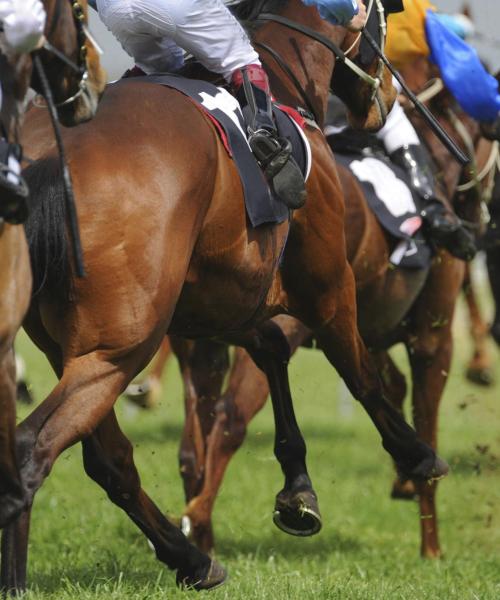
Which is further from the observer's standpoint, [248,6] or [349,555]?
[349,555]

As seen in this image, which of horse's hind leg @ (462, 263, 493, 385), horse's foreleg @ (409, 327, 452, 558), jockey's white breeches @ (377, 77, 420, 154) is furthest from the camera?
horse's hind leg @ (462, 263, 493, 385)

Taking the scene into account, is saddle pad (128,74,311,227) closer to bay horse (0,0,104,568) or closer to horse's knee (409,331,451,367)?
bay horse (0,0,104,568)

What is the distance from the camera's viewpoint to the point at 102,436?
4.84 metres

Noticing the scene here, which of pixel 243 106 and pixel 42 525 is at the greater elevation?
pixel 243 106

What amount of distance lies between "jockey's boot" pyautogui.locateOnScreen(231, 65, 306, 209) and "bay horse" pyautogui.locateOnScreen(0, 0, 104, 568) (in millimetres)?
793

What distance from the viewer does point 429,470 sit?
576 cm

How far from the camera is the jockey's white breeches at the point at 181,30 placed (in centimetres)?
468

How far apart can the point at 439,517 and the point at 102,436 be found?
3.74m

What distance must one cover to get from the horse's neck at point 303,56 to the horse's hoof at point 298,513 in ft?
5.12

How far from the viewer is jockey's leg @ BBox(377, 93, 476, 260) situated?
7.02m

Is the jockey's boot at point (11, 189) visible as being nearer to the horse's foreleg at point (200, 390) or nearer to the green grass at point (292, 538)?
the green grass at point (292, 538)

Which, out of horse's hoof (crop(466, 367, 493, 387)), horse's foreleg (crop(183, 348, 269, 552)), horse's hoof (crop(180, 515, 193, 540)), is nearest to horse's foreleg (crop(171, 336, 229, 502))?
horse's foreleg (crop(183, 348, 269, 552))

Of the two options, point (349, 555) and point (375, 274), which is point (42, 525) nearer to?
point (349, 555)

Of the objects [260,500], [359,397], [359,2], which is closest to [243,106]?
[359,2]
